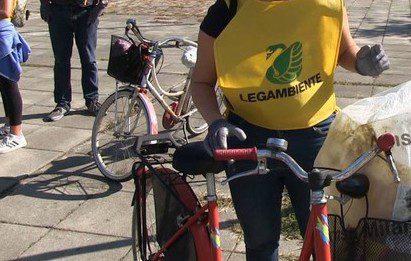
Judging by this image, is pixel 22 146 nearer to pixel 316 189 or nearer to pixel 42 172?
pixel 42 172

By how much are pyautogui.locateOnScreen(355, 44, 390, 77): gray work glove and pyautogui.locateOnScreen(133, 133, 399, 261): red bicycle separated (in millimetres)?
500

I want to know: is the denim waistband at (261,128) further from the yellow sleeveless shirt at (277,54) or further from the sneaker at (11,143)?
the sneaker at (11,143)

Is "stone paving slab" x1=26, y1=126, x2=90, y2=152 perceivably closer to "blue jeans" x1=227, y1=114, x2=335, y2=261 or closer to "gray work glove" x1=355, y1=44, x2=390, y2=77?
"blue jeans" x1=227, y1=114, x2=335, y2=261

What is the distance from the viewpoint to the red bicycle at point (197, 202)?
1826 millimetres

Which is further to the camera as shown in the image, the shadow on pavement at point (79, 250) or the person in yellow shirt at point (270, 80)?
the shadow on pavement at point (79, 250)

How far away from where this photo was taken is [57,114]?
6.11 metres

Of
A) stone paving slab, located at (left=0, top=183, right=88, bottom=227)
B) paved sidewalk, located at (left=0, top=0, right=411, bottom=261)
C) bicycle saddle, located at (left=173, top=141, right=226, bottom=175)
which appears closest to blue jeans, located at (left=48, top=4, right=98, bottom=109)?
paved sidewalk, located at (left=0, top=0, right=411, bottom=261)

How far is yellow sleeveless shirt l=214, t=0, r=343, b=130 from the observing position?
212cm

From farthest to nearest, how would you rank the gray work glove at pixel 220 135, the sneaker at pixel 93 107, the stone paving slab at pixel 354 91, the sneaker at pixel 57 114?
the stone paving slab at pixel 354 91 → the sneaker at pixel 93 107 → the sneaker at pixel 57 114 → the gray work glove at pixel 220 135

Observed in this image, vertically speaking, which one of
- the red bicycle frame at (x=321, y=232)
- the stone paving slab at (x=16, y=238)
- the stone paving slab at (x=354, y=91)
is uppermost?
the red bicycle frame at (x=321, y=232)

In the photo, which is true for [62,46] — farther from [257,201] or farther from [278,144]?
[278,144]

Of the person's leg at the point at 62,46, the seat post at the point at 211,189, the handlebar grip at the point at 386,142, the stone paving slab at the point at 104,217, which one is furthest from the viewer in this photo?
the person's leg at the point at 62,46

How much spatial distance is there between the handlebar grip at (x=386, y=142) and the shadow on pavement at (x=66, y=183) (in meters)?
2.99

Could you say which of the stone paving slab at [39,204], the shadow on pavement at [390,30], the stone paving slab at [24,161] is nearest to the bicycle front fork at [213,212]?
the stone paving slab at [39,204]
